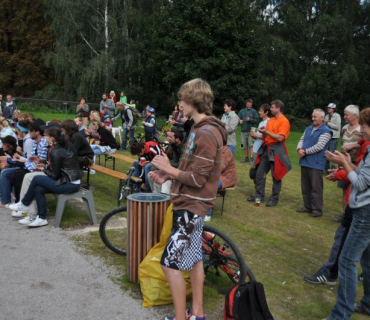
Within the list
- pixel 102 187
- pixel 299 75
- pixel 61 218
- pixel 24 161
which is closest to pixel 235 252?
pixel 61 218

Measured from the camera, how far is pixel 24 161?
24.0 ft

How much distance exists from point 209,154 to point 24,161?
5.14m

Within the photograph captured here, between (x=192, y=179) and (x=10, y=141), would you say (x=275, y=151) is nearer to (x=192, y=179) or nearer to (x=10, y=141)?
(x=10, y=141)

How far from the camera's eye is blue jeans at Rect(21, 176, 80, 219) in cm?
598

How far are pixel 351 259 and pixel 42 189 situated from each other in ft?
13.6

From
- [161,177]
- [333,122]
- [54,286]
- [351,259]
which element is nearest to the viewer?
[161,177]

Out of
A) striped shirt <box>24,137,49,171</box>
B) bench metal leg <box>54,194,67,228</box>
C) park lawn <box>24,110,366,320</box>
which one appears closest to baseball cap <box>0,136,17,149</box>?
striped shirt <box>24,137,49,171</box>

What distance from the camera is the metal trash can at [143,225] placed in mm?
4129

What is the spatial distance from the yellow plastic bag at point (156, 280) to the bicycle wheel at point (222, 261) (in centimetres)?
46

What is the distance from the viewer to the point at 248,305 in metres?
3.48

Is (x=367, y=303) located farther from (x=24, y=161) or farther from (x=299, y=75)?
(x=299, y=75)

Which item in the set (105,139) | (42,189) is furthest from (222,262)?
(105,139)

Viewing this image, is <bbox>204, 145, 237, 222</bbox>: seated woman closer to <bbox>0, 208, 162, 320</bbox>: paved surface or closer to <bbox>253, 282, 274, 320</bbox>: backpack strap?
<bbox>0, 208, 162, 320</bbox>: paved surface

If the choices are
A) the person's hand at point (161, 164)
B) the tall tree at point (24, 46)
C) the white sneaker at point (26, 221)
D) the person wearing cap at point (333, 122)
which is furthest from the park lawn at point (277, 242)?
the tall tree at point (24, 46)
